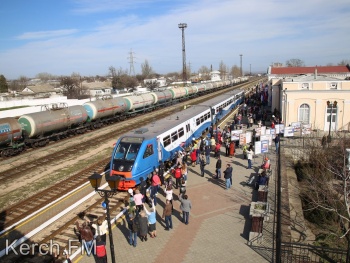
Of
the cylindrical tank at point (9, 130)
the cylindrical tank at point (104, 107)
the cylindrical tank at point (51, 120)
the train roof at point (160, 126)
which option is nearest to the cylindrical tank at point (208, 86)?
the cylindrical tank at point (104, 107)

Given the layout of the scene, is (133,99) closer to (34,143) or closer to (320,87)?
(34,143)

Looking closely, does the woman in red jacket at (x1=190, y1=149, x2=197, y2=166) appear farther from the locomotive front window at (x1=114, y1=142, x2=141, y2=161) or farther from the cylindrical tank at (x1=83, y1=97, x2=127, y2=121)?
the cylindrical tank at (x1=83, y1=97, x2=127, y2=121)

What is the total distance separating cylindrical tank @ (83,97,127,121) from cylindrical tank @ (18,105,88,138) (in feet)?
3.62

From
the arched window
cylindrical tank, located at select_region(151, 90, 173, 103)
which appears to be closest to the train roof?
the arched window

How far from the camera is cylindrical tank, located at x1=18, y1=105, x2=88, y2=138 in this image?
24.0 metres

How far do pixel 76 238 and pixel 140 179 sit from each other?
3.70m

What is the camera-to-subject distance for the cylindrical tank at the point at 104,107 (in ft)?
103

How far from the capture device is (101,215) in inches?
494

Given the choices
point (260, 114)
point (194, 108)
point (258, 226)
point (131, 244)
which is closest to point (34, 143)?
point (194, 108)

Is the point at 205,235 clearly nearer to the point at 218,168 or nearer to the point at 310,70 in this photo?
the point at 218,168

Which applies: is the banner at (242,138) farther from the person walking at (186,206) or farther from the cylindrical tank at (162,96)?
the cylindrical tank at (162,96)

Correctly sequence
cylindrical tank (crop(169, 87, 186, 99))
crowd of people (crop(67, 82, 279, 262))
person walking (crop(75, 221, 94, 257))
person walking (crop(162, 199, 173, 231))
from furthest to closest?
cylindrical tank (crop(169, 87, 186, 99)), person walking (crop(162, 199, 173, 231)), crowd of people (crop(67, 82, 279, 262)), person walking (crop(75, 221, 94, 257))

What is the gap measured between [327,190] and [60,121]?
72.5 ft

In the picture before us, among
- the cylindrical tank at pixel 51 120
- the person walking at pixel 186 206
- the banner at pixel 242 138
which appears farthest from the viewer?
the cylindrical tank at pixel 51 120
